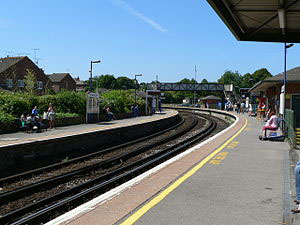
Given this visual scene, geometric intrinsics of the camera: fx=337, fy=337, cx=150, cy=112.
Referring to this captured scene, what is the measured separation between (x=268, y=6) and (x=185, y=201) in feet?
12.9

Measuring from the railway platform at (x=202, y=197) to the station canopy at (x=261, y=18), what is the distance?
339cm

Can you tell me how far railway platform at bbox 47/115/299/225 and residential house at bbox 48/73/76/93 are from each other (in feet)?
222

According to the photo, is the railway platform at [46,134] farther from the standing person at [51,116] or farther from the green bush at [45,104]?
the green bush at [45,104]

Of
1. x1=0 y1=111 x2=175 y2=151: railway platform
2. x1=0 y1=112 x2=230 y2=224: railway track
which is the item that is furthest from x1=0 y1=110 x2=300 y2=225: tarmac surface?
x1=0 y1=111 x2=175 y2=151: railway platform

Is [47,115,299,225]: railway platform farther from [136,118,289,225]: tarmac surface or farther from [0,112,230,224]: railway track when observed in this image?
[0,112,230,224]: railway track

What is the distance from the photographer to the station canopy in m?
6.21

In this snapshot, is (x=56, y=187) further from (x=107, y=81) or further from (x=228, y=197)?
(x=107, y=81)

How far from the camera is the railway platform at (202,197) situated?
5.04 metres

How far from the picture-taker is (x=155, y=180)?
738 centimetres

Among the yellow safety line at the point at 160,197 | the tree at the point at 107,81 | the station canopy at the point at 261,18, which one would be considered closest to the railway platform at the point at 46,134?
the yellow safety line at the point at 160,197

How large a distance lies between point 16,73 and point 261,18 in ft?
157

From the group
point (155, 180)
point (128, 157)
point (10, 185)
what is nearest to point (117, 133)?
point (128, 157)

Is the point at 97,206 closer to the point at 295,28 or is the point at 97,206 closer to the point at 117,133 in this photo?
the point at 295,28

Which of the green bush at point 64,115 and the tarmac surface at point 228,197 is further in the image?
the green bush at point 64,115
